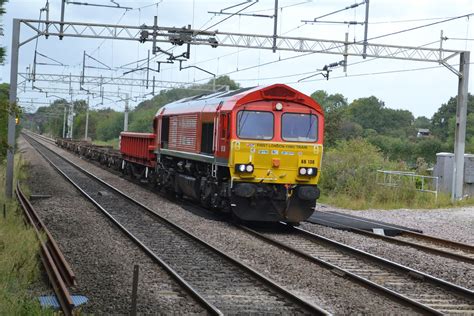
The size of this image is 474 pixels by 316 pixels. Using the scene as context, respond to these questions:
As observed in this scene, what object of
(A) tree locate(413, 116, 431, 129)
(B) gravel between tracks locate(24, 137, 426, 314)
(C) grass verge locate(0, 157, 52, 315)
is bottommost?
(B) gravel between tracks locate(24, 137, 426, 314)

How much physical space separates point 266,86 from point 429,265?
20.4ft

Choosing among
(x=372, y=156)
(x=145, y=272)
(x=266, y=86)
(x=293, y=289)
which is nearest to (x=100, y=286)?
(x=145, y=272)

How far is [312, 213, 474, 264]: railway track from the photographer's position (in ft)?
43.9

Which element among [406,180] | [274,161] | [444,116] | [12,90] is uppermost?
[444,116]

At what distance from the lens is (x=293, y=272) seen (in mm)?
11156

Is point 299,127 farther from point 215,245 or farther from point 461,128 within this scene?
point 461,128

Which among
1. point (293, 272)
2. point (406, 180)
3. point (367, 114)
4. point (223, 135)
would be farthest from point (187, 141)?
point (367, 114)

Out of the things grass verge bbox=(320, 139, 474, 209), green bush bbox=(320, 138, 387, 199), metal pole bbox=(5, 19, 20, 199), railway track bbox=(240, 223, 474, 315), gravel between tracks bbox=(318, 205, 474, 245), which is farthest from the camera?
green bush bbox=(320, 138, 387, 199)

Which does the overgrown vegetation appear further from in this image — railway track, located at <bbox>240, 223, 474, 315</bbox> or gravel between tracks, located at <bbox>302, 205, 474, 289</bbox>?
railway track, located at <bbox>240, 223, 474, 315</bbox>

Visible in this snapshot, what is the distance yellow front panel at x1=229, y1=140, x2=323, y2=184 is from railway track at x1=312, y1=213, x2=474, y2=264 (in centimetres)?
197

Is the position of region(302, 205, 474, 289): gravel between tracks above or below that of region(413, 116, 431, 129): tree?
below

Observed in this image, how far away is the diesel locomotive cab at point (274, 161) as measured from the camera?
631 inches

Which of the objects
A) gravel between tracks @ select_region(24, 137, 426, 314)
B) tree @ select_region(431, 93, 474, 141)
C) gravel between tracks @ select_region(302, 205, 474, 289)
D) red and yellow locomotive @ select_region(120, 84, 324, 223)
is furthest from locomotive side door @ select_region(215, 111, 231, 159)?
tree @ select_region(431, 93, 474, 141)

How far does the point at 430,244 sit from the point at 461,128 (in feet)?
33.6
